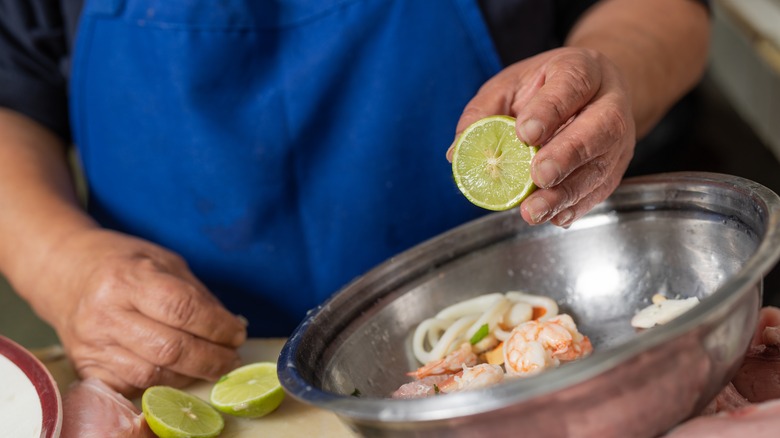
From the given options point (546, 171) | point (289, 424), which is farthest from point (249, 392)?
point (546, 171)

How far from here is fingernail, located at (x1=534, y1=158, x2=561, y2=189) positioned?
36.7 inches

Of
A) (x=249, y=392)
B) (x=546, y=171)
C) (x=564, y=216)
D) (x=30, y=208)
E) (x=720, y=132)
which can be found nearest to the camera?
(x=546, y=171)

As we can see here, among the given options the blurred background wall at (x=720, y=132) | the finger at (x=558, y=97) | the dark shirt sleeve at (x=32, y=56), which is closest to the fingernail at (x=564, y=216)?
the finger at (x=558, y=97)

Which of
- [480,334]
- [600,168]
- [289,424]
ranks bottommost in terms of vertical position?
[289,424]

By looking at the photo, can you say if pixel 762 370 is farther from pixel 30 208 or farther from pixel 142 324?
pixel 30 208

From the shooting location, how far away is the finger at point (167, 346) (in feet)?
3.96

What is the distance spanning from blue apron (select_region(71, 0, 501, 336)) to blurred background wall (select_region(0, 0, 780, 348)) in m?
1.41

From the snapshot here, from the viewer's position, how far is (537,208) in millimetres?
965

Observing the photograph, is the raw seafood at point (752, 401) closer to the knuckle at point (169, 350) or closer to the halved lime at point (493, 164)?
the halved lime at point (493, 164)

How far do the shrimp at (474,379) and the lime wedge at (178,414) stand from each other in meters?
0.32

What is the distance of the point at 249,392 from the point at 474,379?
34 centimetres

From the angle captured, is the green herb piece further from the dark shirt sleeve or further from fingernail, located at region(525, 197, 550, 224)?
the dark shirt sleeve

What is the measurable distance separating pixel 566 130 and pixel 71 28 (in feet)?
3.40

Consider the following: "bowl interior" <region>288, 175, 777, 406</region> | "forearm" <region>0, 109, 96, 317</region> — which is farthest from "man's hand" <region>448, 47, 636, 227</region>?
"forearm" <region>0, 109, 96, 317</region>
